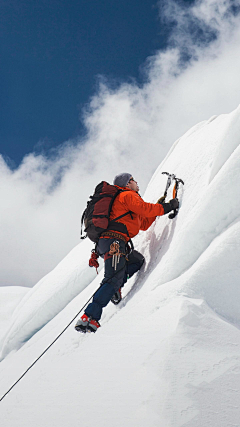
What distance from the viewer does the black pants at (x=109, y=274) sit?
389 cm

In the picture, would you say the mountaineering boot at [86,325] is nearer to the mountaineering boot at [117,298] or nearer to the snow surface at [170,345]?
the snow surface at [170,345]

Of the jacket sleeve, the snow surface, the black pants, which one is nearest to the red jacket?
the jacket sleeve

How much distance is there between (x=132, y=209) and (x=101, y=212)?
0.45 meters

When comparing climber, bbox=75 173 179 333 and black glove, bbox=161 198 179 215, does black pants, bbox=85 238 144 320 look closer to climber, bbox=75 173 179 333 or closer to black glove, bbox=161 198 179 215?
climber, bbox=75 173 179 333

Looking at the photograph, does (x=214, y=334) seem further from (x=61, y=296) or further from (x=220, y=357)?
(x=61, y=296)

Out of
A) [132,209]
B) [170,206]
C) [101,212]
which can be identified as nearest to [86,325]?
[101,212]

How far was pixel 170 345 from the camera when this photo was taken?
9.14 ft

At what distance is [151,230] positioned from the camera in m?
5.49

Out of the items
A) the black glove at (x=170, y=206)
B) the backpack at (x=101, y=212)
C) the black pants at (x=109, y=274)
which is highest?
the backpack at (x=101, y=212)

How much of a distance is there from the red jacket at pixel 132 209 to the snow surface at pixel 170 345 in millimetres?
426

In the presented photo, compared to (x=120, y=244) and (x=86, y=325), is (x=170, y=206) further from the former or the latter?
(x=86, y=325)

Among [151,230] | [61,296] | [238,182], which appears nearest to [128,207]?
[151,230]

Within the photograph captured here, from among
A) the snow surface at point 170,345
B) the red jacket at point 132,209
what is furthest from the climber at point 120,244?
the snow surface at point 170,345

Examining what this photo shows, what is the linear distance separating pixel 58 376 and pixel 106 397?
33.0 inches
